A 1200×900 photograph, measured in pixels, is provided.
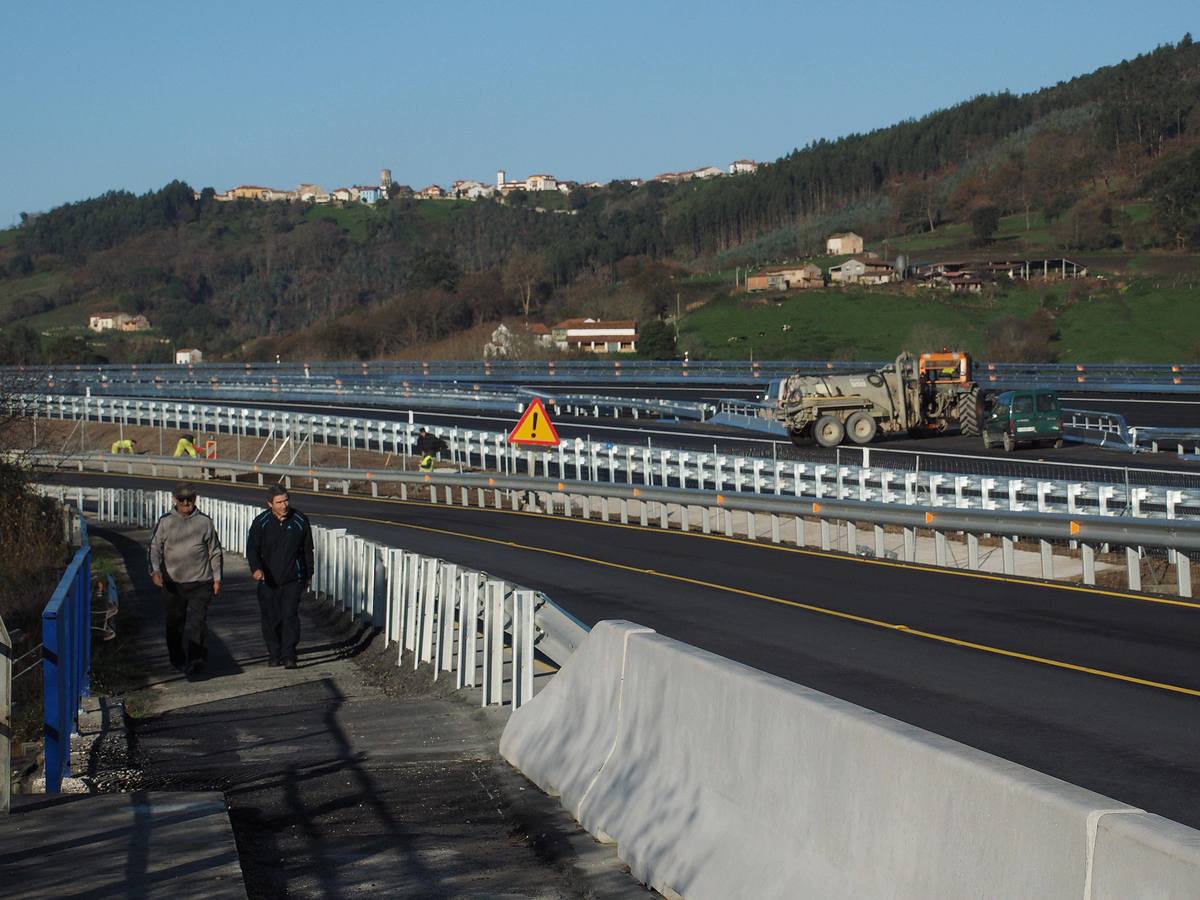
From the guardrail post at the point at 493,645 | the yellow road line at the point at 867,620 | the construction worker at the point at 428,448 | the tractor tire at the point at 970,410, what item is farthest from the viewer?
the tractor tire at the point at 970,410

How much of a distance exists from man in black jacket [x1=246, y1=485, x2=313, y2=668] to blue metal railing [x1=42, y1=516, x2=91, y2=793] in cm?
260

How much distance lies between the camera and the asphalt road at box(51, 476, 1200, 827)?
9578mm

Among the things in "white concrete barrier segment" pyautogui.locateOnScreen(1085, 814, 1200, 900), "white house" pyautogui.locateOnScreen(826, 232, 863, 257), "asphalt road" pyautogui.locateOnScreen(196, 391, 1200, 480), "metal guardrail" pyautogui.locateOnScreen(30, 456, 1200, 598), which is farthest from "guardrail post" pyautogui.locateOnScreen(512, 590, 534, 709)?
"white house" pyautogui.locateOnScreen(826, 232, 863, 257)

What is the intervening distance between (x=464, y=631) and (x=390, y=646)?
2.89 metres

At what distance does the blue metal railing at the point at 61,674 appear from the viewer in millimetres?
9148

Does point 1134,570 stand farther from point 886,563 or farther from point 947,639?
point 947,639

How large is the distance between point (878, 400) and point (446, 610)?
31.9 meters

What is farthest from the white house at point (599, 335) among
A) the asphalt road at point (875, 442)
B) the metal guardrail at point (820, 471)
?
the metal guardrail at point (820, 471)

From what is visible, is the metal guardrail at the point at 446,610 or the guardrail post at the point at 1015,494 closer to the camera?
the metal guardrail at the point at 446,610

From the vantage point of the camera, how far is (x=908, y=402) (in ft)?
143

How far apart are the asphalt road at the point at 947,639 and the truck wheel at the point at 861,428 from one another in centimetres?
1768

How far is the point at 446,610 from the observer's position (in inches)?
511

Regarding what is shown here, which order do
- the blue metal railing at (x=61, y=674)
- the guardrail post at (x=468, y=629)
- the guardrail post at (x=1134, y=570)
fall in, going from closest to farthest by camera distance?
the blue metal railing at (x=61, y=674) < the guardrail post at (x=468, y=629) < the guardrail post at (x=1134, y=570)

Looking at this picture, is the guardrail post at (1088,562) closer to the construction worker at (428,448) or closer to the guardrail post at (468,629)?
the guardrail post at (468,629)
